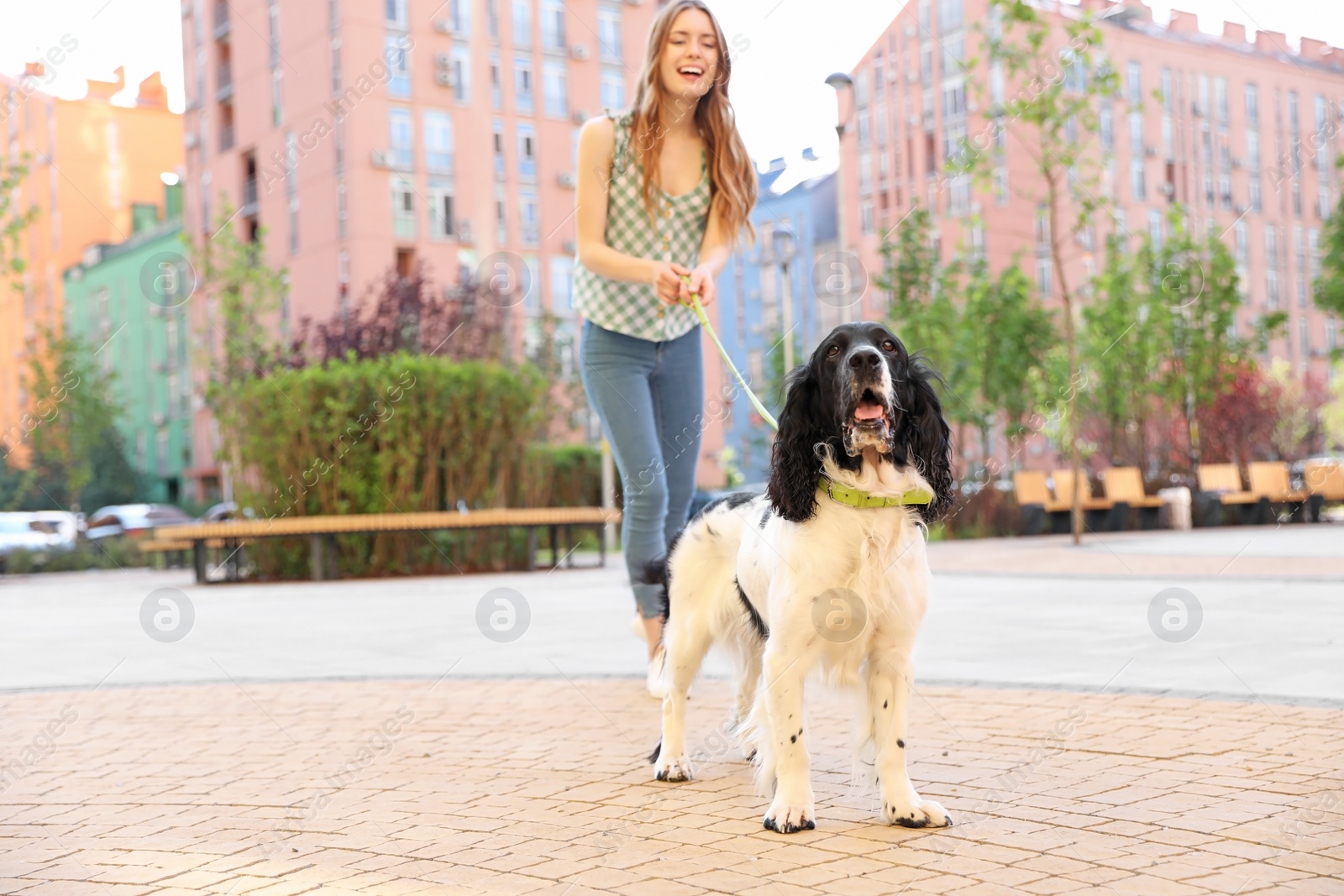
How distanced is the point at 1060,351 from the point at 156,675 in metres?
25.0

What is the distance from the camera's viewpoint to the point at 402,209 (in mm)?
43438

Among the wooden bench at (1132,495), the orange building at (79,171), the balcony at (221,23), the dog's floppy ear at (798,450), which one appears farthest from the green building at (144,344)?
the dog's floppy ear at (798,450)

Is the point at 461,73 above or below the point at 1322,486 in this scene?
above

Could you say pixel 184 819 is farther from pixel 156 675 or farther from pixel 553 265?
pixel 553 265

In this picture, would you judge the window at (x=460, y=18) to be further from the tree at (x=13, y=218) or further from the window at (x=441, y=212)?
the tree at (x=13, y=218)

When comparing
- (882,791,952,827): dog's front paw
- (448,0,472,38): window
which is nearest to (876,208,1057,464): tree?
(882,791,952,827): dog's front paw

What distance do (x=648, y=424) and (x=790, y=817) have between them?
6.62 feet

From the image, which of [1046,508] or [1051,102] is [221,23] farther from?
[1051,102]

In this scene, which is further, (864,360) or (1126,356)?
(1126,356)

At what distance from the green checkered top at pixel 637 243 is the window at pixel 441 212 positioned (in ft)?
129

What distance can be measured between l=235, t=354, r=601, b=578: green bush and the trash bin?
12.0 m

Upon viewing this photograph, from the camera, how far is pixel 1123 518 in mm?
22109

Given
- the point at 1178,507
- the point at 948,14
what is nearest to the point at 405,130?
the point at 948,14

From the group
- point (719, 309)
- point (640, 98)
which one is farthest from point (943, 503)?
point (719, 309)
